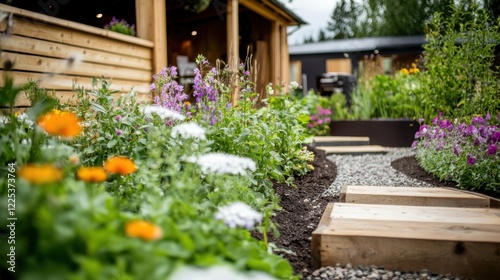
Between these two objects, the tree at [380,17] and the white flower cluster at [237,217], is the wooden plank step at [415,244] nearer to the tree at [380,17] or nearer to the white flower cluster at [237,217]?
the white flower cluster at [237,217]

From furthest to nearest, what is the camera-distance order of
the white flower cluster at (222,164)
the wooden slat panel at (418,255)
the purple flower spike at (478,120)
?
the purple flower spike at (478,120), the wooden slat panel at (418,255), the white flower cluster at (222,164)

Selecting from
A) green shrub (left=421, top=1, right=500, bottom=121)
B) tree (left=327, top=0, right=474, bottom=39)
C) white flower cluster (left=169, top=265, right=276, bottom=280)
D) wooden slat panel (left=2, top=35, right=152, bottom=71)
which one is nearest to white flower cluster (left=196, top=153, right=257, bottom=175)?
white flower cluster (left=169, top=265, right=276, bottom=280)

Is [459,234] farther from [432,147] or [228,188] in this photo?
[432,147]

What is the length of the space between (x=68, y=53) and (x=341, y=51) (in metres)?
14.4

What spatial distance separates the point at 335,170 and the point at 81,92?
2.82 m

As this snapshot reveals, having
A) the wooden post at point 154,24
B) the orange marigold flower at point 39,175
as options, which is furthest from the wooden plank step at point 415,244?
the wooden post at point 154,24

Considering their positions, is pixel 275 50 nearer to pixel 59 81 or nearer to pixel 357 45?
pixel 59 81

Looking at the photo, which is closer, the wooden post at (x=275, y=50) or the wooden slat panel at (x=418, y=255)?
the wooden slat panel at (x=418, y=255)

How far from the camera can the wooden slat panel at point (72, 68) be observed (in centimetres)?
327

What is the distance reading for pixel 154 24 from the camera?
15.9ft

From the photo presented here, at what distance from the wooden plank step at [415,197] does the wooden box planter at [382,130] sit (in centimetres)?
381

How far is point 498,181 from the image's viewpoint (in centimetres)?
315

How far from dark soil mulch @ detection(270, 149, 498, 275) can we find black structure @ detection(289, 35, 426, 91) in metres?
12.2

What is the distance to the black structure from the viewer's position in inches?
632
